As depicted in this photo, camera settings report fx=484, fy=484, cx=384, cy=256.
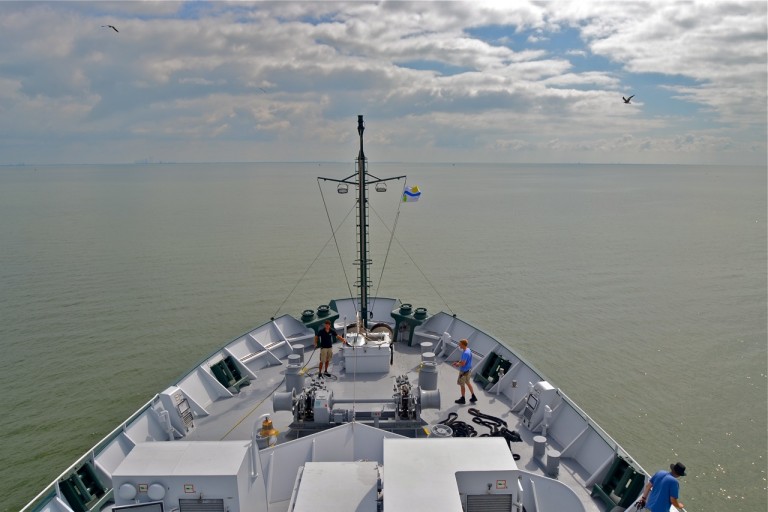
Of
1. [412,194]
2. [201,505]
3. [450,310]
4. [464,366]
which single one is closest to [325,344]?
[464,366]

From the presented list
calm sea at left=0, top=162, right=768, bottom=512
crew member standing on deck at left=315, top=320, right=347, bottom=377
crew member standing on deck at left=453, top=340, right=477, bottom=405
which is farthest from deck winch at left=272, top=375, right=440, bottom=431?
calm sea at left=0, top=162, right=768, bottom=512

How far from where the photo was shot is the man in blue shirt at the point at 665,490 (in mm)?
6668

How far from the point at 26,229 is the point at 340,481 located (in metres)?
56.3

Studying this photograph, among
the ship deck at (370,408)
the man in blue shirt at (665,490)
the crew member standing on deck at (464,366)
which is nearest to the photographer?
the man in blue shirt at (665,490)

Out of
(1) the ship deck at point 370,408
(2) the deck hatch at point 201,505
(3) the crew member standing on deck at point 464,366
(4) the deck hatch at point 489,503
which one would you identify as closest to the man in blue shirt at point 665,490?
(1) the ship deck at point 370,408

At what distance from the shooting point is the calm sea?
49.6ft

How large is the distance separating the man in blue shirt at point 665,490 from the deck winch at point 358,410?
13.2 ft

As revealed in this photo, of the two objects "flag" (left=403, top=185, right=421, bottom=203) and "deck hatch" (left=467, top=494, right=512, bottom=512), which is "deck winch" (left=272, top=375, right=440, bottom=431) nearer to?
"deck hatch" (left=467, top=494, right=512, bottom=512)

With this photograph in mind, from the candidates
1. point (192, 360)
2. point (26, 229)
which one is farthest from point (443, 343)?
point (26, 229)

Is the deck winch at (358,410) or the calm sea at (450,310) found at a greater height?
the deck winch at (358,410)

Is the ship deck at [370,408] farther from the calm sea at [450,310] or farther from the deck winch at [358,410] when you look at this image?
the calm sea at [450,310]

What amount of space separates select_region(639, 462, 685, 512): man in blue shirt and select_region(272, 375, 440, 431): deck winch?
403 cm

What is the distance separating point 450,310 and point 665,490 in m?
19.4

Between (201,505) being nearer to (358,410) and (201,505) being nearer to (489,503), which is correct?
(489,503)
